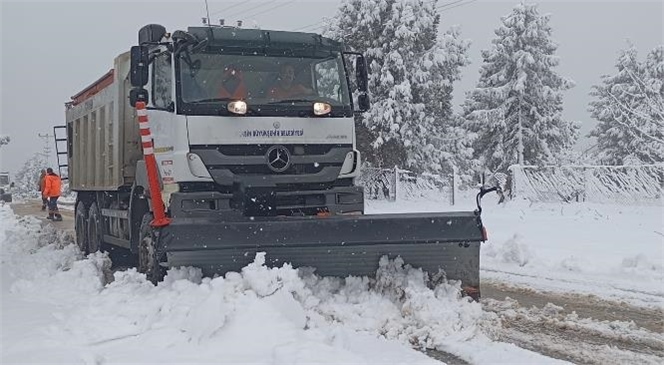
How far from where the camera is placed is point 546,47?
35750 millimetres

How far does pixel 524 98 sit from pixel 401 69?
12183 mm

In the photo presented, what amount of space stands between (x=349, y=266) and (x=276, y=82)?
7.40 feet

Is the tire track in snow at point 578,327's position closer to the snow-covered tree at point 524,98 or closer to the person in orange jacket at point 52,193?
the person in orange jacket at point 52,193

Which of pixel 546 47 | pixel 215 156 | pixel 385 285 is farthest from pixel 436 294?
pixel 546 47

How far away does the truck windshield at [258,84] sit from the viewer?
7.12m

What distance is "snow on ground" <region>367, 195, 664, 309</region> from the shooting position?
8.22m

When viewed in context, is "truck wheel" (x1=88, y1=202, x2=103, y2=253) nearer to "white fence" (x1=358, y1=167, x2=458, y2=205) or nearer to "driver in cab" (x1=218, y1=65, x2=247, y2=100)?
"driver in cab" (x1=218, y1=65, x2=247, y2=100)

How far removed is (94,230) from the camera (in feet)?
37.3

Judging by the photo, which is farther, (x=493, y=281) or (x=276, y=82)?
(x=493, y=281)

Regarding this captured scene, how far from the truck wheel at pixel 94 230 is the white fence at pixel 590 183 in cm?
1173

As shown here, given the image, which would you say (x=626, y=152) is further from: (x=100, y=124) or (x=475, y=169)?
(x=100, y=124)

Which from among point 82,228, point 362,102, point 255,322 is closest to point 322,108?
point 362,102

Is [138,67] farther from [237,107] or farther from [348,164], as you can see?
[348,164]

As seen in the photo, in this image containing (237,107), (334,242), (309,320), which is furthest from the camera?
(237,107)
